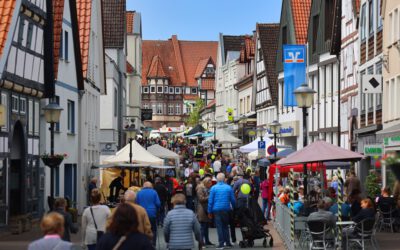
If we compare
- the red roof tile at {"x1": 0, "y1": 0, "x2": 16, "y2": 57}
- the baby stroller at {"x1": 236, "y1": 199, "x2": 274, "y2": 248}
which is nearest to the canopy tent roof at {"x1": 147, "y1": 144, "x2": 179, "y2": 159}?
the red roof tile at {"x1": 0, "y1": 0, "x2": 16, "y2": 57}

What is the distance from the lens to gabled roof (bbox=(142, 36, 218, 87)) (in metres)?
167

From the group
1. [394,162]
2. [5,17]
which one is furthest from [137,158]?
[394,162]

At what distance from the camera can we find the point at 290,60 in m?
51.0

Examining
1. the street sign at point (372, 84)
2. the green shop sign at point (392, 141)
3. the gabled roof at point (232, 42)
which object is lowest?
the green shop sign at point (392, 141)

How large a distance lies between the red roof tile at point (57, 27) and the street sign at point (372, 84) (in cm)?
1066

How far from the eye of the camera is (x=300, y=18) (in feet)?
208

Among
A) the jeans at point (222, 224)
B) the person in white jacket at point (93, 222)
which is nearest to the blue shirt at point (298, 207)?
the jeans at point (222, 224)

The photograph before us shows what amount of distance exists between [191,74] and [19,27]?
140252mm

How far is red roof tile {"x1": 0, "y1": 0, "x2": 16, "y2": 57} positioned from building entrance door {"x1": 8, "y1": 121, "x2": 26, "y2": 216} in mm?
4816

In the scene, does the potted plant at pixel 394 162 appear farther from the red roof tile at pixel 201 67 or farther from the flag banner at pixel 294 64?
the red roof tile at pixel 201 67

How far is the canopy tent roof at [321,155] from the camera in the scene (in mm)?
22828

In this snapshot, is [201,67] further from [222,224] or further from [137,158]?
[222,224]

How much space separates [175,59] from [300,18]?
4227 inches

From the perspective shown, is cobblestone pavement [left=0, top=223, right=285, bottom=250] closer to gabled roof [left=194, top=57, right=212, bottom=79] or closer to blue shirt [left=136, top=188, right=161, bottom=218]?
blue shirt [left=136, top=188, right=161, bottom=218]
